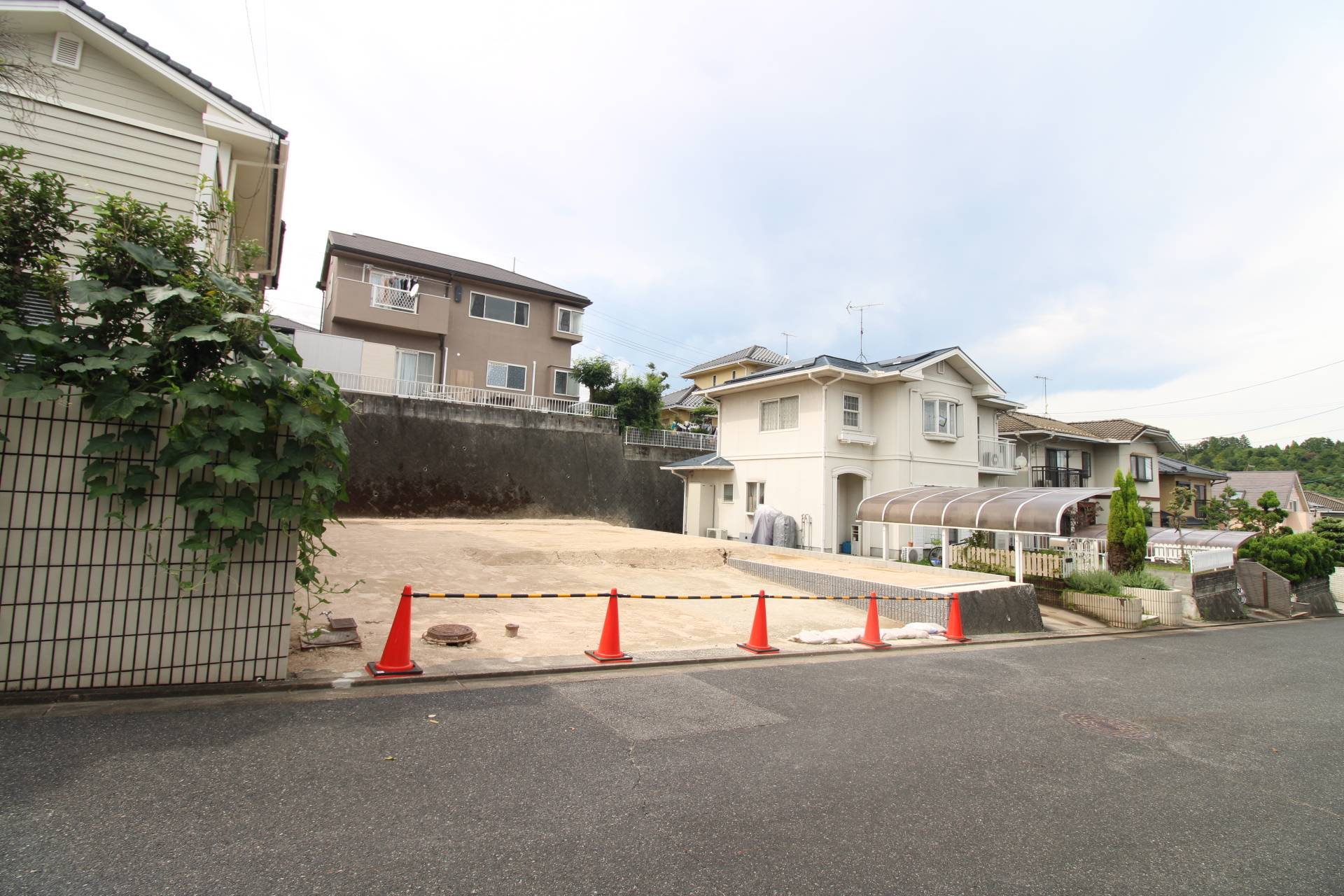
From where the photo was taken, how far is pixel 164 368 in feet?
14.8

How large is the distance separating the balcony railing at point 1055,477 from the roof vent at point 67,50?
33.6 metres

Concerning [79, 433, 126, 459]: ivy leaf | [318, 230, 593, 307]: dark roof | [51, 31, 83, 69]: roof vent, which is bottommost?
[79, 433, 126, 459]: ivy leaf

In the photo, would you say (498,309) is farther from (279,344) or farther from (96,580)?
(96,580)

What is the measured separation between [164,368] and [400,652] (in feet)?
9.38

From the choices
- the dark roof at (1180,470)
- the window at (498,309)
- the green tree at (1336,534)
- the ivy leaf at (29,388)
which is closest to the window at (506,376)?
the window at (498,309)

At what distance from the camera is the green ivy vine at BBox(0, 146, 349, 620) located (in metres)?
4.23

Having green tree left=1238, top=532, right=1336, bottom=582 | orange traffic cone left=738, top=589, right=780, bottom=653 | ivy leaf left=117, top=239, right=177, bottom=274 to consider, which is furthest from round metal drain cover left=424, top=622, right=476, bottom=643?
green tree left=1238, top=532, right=1336, bottom=582

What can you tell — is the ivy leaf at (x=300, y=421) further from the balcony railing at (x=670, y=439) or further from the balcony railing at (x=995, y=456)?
the balcony railing at (x=995, y=456)

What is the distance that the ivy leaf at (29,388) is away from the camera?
3863 millimetres

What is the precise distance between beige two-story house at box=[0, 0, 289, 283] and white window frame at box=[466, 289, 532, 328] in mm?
20543

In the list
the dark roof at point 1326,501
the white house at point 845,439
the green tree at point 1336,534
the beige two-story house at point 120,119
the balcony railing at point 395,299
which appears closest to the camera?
the beige two-story house at point 120,119

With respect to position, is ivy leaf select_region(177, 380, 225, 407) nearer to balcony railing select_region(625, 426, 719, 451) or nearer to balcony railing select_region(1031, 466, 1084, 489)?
balcony railing select_region(625, 426, 719, 451)

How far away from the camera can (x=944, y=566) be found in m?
15.9

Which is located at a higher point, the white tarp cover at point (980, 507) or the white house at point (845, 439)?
the white house at point (845, 439)
